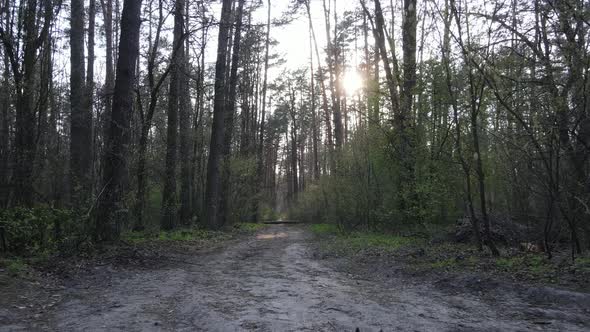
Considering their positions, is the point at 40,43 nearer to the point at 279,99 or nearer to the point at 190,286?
the point at 190,286

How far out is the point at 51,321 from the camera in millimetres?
4434

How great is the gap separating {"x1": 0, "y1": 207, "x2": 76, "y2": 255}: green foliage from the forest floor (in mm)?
692

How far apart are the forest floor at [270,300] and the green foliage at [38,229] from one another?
692mm

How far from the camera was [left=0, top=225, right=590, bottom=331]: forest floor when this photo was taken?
14.2ft

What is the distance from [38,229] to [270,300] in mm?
4654

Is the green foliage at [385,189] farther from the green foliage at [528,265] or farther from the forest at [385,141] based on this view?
the green foliage at [528,265]

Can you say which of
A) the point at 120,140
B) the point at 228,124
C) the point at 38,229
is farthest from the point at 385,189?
the point at 38,229

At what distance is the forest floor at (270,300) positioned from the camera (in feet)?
14.2

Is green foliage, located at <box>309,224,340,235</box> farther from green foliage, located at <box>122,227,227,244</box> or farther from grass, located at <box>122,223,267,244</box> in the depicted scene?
green foliage, located at <box>122,227,227,244</box>

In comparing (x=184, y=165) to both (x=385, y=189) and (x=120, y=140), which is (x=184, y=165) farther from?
(x=120, y=140)

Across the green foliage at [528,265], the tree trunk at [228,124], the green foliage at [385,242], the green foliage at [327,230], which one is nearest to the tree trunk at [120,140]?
the green foliage at [385,242]

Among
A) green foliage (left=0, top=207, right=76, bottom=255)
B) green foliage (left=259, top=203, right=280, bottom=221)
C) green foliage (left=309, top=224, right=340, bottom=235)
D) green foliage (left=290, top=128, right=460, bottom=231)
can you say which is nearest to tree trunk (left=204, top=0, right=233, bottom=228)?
green foliage (left=290, top=128, right=460, bottom=231)

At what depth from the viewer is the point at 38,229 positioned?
7.41 metres

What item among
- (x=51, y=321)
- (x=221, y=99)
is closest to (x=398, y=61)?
(x=221, y=99)
